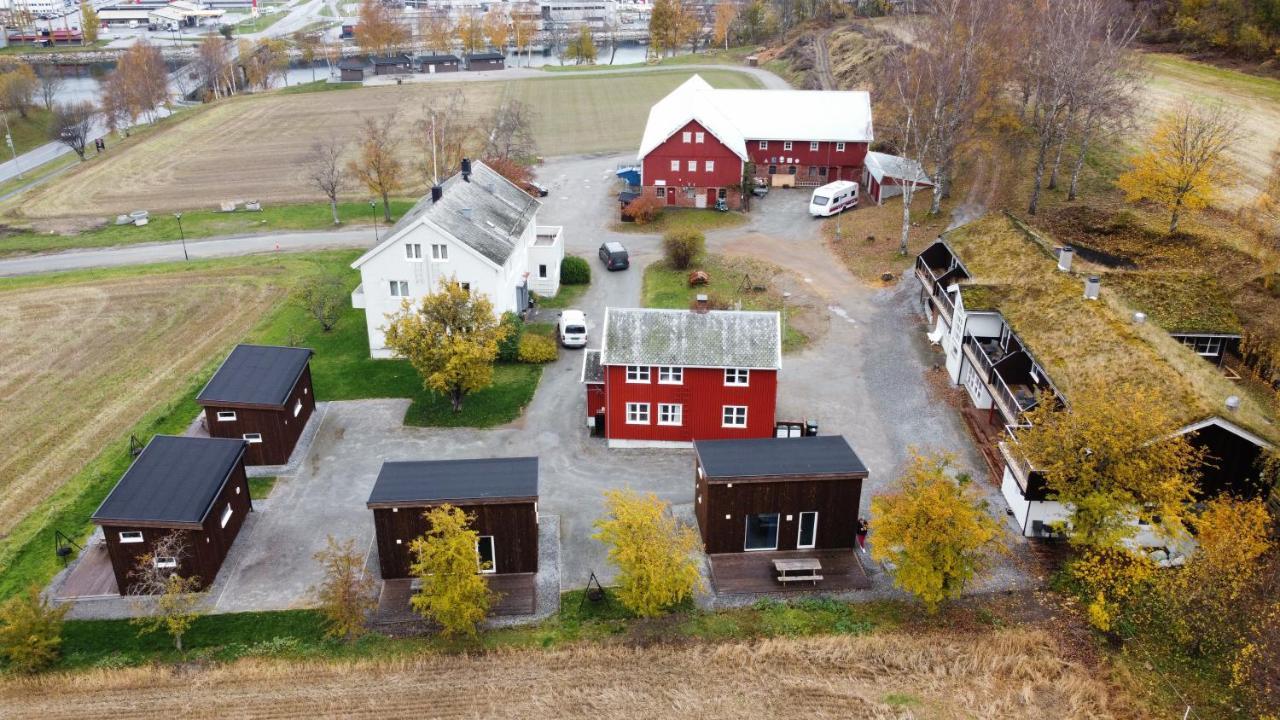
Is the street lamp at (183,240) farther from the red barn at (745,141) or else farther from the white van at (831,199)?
the white van at (831,199)

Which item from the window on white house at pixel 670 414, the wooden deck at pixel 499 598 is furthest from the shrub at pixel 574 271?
the wooden deck at pixel 499 598

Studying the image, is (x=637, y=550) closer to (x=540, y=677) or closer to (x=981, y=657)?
(x=540, y=677)

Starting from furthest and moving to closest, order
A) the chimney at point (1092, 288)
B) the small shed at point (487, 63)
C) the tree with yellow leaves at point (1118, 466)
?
the small shed at point (487, 63) < the chimney at point (1092, 288) < the tree with yellow leaves at point (1118, 466)

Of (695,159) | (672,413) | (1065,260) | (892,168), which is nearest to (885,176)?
(892,168)

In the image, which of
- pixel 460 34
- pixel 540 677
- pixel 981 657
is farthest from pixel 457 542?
pixel 460 34

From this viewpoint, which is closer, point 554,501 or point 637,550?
point 637,550
